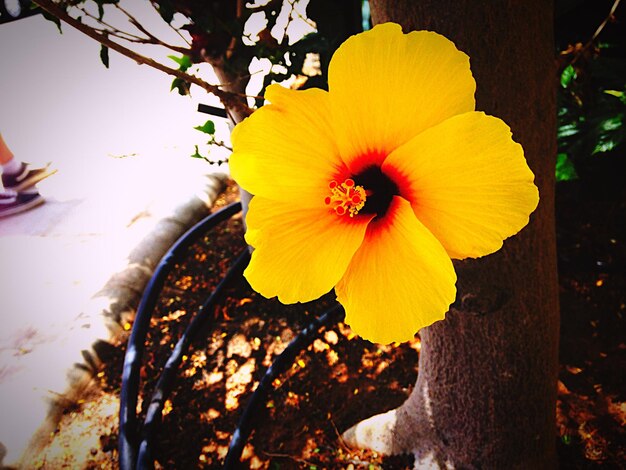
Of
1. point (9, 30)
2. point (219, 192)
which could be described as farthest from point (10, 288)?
point (9, 30)

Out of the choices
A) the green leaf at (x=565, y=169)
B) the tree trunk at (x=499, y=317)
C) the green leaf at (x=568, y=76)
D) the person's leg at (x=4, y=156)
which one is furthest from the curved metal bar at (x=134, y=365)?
the person's leg at (x=4, y=156)

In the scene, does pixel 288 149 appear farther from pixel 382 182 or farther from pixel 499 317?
pixel 499 317

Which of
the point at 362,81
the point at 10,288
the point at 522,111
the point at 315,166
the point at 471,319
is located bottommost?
the point at 10,288

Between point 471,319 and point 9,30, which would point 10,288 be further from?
point 9,30

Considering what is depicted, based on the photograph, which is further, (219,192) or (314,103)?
(219,192)

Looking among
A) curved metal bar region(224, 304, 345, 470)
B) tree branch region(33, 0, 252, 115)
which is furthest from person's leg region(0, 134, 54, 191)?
tree branch region(33, 0, 252, 115)
